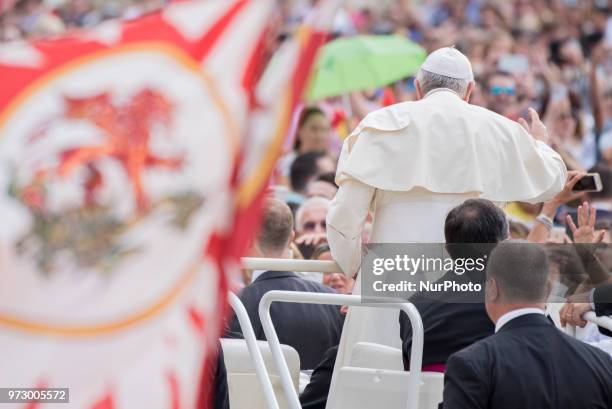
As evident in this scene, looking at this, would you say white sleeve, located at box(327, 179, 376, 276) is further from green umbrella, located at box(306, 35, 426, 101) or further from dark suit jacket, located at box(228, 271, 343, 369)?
green umbrella, located at box(306, 35, 426, 101)

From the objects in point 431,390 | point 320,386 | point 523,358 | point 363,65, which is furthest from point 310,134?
point 523,358

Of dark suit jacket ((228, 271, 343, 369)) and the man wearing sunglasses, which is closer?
dark suit jacket ((228, 271, 343, 369))

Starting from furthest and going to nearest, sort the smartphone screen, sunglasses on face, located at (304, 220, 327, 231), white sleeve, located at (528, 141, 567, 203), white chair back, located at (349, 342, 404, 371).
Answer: sunglasses on face, located at (304, 220, 327, 231), the smartphone screen, white sleeve, located at (528, 141, 567, 203), white chair back, located at (349, 342, 404, 371)

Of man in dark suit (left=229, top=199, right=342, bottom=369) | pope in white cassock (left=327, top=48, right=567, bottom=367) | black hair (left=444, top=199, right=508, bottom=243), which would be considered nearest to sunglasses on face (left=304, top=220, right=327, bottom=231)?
man in dark suit (left=229, top=199, right=342, bottom=369)

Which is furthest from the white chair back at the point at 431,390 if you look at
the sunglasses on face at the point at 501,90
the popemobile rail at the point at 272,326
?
the sunglasses on face at the point at 501,90

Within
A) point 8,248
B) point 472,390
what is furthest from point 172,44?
point 472,390

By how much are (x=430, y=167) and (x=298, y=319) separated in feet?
3.00

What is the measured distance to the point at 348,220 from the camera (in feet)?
20.1

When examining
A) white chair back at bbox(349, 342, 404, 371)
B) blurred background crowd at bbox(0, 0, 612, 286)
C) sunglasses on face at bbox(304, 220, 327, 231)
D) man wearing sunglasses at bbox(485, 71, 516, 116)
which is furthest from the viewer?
man wearing sunglasses at bbox(485, 71, 516, 116)

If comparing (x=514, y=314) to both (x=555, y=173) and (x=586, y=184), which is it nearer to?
(x=555, y=173)

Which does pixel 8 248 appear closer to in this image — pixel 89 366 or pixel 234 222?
pixel 89 366

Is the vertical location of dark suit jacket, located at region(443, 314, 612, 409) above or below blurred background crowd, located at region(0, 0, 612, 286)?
above

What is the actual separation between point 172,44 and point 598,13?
19.5m

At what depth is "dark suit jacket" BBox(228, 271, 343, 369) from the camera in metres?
6.52
